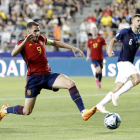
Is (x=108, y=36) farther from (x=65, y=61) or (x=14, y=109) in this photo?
(x=14, y=109)

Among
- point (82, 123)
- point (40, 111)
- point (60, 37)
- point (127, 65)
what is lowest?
point (60, 37)

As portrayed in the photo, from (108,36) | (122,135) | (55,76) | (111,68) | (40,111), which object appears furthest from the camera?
(108,36)

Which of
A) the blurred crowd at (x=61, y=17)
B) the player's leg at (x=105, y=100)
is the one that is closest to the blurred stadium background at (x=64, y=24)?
the blurred crowd at (x=61, y=17)

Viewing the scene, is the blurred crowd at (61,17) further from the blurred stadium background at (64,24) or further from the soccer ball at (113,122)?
the soccer ball at (113,122)

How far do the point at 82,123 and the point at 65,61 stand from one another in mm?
13503

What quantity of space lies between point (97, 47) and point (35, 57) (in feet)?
28.3

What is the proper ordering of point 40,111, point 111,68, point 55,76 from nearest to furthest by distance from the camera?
1. point 55,76
2. point 40,111
3. point 111,68

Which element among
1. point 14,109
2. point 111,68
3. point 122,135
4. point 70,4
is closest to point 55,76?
point 14,109

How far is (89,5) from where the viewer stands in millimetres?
25516

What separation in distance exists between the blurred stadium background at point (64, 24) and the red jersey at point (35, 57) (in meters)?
12.8

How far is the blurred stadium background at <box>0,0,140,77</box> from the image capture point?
20.6m

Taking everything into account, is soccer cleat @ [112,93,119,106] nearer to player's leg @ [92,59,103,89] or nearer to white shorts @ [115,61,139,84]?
white shorts @ [115,61,139,84]

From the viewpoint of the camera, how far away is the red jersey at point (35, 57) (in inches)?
275

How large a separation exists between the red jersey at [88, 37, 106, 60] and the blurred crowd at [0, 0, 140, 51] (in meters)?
5.73
